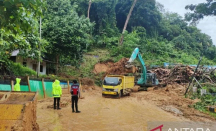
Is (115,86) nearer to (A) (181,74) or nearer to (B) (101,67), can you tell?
(A) (181,74)

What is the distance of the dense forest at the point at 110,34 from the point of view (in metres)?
17.5

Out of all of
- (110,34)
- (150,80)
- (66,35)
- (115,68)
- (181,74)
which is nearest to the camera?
(150,80)

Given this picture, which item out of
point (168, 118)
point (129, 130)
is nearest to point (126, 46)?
point (168, 118)

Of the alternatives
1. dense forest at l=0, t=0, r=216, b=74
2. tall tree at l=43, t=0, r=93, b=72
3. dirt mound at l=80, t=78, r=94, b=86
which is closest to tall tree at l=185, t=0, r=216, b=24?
dense forest at l=0, t=0, r=216, b=74

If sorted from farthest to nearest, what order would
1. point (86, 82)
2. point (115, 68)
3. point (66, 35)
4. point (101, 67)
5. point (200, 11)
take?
point (101, 67), point (115, 68), point (86, 82), point (66, 35), point (200, 11)

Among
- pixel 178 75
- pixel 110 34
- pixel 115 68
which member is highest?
pixel 110 34

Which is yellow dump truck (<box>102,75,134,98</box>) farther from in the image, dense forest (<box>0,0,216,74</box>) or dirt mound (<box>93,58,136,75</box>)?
dense forest (<box>0,0,216,74</box>)

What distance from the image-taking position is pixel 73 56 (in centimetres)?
2555

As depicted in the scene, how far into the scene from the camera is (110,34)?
40.5 meters

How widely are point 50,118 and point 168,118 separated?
597 centimetres

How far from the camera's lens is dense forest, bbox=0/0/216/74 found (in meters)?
17.5

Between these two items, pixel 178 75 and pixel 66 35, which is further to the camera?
pixel 178 75

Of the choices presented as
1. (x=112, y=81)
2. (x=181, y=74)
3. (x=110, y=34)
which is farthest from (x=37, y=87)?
(x=110, y=34)

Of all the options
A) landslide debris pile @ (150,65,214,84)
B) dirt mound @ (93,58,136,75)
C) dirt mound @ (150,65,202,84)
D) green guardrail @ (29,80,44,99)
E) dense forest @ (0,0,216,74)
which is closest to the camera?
green guardrail @ (29,80,44,99)
